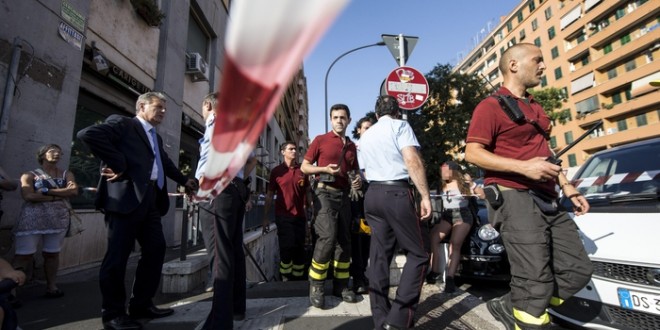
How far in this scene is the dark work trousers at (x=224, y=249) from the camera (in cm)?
238

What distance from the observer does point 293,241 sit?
526 centimetres

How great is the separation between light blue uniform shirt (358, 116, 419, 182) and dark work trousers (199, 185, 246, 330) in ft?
3.68

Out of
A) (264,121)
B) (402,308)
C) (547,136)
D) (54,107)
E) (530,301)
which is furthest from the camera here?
(54,107)

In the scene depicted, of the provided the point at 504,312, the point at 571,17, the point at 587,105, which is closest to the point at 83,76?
the point at 504,312

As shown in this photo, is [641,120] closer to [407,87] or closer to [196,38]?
[407,87]

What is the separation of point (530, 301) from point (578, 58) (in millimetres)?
46128

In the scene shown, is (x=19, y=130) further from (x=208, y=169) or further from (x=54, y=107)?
(x=208, y=169)

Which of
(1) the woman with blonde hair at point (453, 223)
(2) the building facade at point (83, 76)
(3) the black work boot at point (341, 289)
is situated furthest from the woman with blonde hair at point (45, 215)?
(1) the woman with blonde hair at point (453, 223)

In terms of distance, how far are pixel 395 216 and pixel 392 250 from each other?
340 millimetres

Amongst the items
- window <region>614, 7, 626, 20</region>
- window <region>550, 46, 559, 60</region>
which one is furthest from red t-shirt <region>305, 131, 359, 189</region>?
window <region>550, 46, 559, 60</region>

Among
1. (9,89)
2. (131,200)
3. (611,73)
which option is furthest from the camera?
(611,73)

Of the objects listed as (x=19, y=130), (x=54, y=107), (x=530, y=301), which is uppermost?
(x=54, y=107)

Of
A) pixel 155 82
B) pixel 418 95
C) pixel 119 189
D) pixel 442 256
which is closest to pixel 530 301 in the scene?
pixel 442 256

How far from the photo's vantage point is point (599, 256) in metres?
2.59
